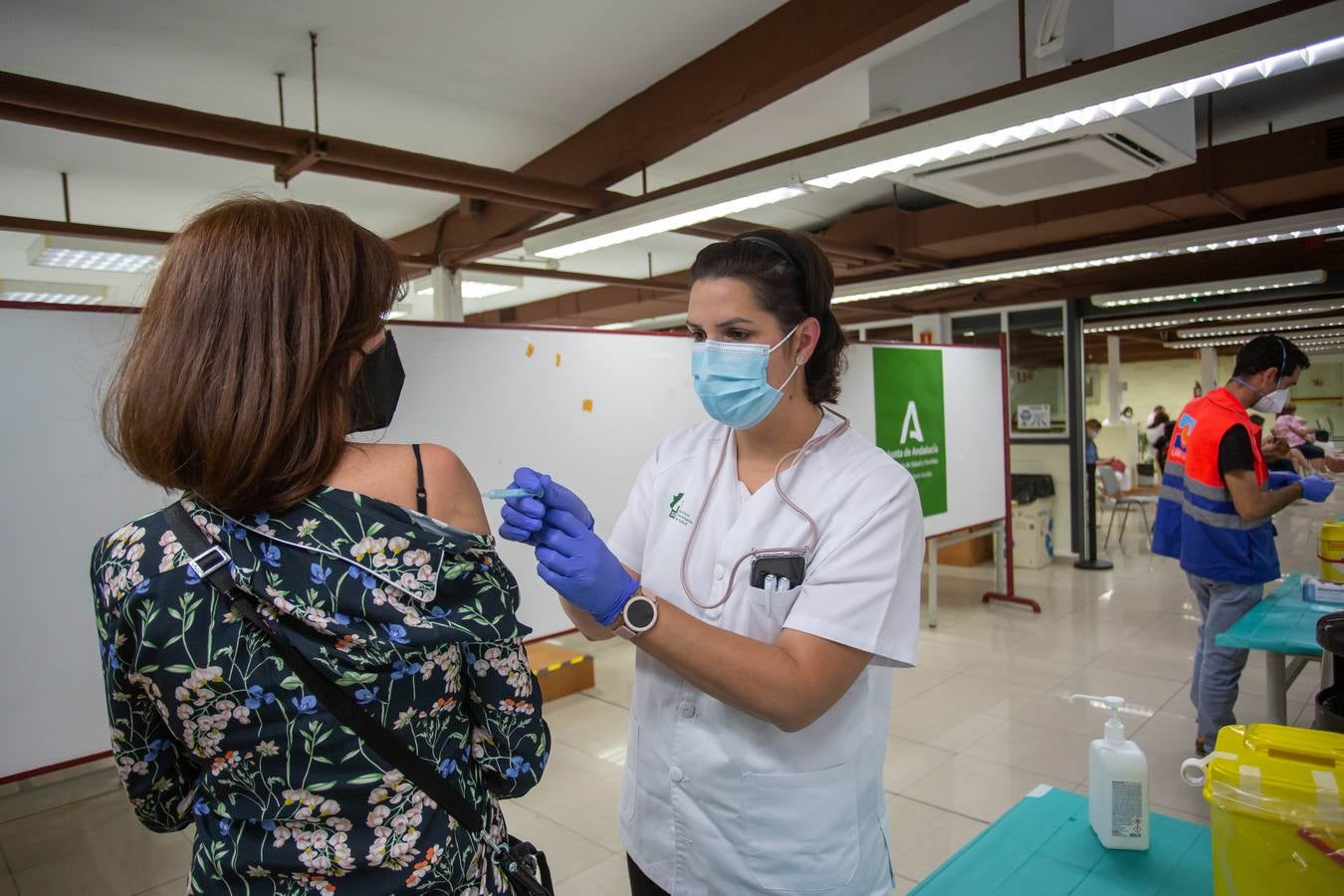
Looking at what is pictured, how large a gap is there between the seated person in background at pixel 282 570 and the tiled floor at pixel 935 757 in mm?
2155

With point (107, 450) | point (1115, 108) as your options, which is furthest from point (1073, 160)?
point (107, 450)

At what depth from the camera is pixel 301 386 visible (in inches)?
30.4

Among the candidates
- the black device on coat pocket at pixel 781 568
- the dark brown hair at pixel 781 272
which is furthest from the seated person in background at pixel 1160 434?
the black device on coat pocket at pixel 781 568

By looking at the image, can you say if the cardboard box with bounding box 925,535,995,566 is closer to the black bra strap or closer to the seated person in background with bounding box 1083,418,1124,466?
the seated person in background with bounding box 1083,418,1124,466

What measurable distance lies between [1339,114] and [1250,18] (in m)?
2.86

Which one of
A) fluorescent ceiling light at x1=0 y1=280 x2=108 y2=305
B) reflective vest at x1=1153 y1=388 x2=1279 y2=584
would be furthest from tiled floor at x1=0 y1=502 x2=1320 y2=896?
fluorescent ceiling light at x1=0 y1=280 x2=108 y2=305

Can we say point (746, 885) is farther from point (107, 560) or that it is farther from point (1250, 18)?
point (1250, 18)

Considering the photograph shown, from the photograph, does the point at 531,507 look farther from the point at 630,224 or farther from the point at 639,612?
the point at 630,224

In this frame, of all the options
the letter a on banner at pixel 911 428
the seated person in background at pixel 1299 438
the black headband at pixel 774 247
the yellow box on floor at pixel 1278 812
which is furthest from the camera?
the letter a on banner at pixel 911 428

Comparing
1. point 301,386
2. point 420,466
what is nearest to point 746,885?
point 420,466

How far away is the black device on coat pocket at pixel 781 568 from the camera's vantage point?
45.2 inches

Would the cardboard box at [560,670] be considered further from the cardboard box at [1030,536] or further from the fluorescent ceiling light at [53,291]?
the fluorescent ceiling light at [53,291]

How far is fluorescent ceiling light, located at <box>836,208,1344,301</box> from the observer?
15.3 feet

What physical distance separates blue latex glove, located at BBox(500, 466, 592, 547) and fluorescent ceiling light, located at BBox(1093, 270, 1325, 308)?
23.8 ft
